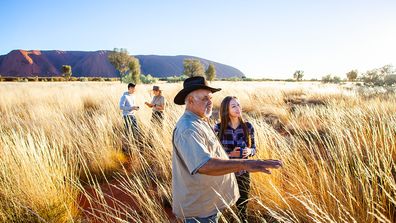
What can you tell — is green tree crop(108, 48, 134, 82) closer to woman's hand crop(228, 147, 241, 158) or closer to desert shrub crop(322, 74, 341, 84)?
desert shrub crop(322, 74, 341, 84)

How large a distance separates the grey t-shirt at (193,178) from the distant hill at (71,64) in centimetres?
14930

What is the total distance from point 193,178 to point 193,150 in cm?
32

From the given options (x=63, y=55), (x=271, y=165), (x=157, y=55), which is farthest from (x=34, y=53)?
(x=271, y=165)

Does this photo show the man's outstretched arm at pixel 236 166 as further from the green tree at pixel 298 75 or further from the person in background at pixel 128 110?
the green tree at pixel 298 75

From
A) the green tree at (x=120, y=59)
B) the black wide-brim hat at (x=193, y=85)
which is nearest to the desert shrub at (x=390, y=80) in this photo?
the black wide-brim hat at (x=193, y=85)

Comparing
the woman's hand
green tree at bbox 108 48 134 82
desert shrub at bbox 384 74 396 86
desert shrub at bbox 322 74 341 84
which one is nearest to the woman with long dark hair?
the woman's hand

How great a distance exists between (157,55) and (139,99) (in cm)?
17746

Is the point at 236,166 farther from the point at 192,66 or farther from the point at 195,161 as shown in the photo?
the point at 192,66

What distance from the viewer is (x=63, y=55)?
15675cm

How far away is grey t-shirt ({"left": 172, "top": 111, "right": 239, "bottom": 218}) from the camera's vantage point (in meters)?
1.46

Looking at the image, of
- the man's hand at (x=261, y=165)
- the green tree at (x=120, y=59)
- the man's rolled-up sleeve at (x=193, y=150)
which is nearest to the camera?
the man's hand at (x=261, y=165)

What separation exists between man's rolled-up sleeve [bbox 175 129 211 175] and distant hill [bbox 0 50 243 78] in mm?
149486

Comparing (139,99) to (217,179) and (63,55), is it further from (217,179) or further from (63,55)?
(63,55)

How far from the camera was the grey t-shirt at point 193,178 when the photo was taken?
4.80ft
